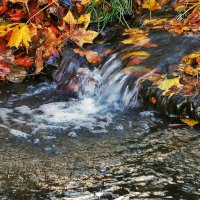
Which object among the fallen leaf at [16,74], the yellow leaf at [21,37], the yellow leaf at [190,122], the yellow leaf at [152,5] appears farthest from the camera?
the yellow leaf at [152,5]

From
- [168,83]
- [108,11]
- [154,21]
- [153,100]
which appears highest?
[108,11]

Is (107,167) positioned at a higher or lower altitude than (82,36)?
lower

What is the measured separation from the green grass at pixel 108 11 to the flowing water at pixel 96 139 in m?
0.42

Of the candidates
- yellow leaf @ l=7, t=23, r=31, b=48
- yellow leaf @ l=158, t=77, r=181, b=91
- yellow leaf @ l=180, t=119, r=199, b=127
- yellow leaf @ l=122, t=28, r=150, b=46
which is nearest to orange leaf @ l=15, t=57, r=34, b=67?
yellow leaf @ l=7, t=23, r=31, b=48

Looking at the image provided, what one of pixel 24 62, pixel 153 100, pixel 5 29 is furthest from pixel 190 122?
pixel 5 29

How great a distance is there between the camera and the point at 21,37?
452 centimetres

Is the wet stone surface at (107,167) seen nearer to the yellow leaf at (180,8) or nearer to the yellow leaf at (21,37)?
the yellow leaf at (21,37)

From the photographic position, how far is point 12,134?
339 cm

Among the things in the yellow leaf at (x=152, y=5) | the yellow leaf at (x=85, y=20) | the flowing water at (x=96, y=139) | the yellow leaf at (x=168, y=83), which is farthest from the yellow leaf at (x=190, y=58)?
the yellow leaf at (x=152, y=5)

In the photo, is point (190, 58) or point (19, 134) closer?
point (19, 134)

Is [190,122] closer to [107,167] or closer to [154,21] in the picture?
[107,167]

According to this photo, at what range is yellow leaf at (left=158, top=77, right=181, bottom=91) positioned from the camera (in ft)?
12.4

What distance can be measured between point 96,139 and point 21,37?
1.69 meters

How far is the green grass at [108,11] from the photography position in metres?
4.98
